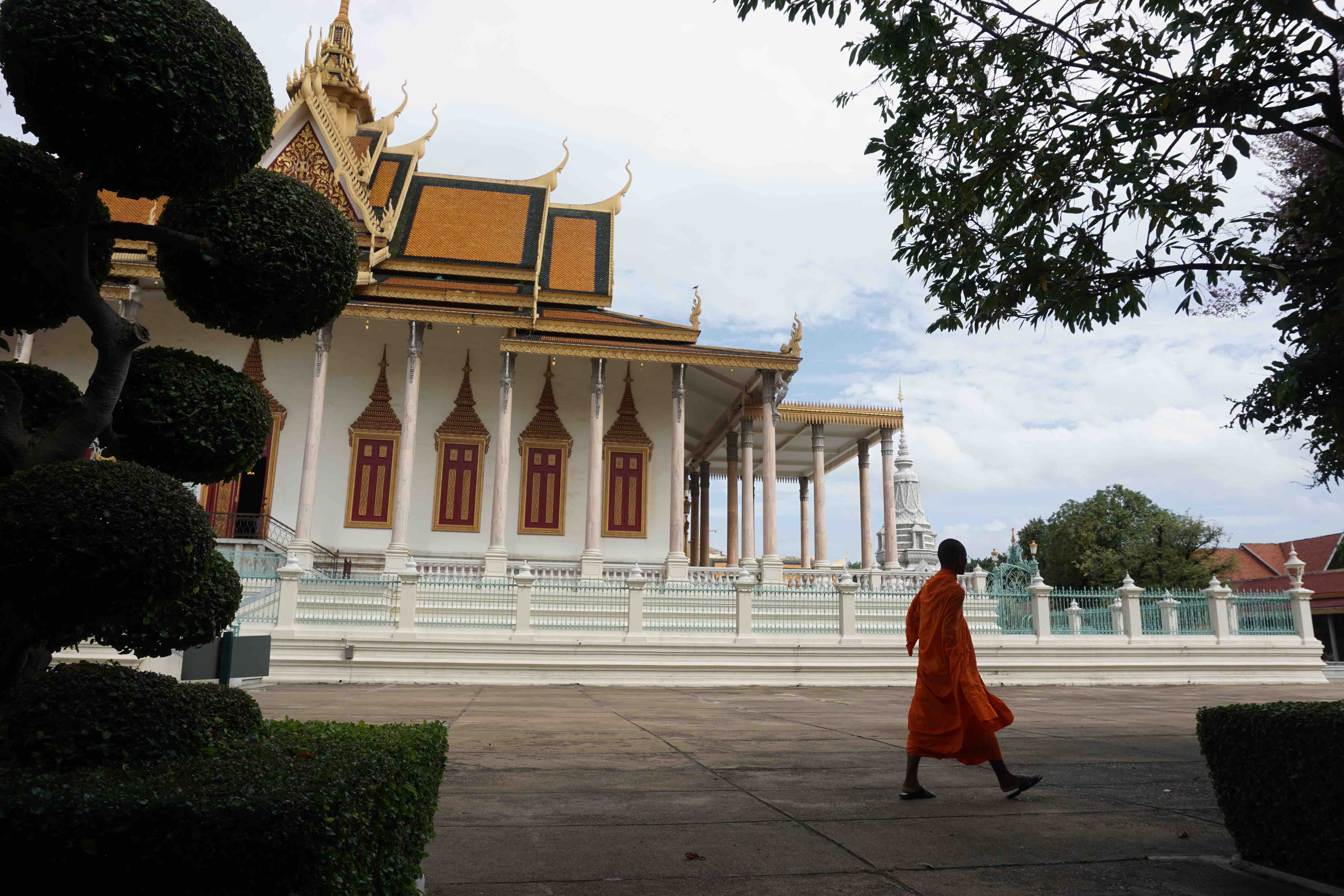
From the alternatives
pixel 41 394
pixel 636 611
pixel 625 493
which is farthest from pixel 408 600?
pixel 41 394

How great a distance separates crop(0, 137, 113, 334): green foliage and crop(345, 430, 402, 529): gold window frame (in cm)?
1516

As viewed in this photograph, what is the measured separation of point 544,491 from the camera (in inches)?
752

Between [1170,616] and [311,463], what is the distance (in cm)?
1544

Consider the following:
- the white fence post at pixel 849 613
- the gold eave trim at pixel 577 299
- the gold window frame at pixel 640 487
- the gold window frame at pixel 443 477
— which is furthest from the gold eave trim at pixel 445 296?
the white fence post at pixel 849 613

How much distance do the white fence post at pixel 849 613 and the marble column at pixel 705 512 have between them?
477 inches

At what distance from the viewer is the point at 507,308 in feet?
60.4

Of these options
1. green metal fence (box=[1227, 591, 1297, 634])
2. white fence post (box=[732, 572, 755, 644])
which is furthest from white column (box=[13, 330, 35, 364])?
green metal fence (box=[1227, 591, 1297, 634])

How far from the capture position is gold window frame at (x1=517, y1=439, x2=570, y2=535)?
61.9ft

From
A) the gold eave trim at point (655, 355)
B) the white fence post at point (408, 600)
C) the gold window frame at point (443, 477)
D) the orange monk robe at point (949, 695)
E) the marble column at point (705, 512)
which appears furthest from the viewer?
the marble column at point (705, 512)

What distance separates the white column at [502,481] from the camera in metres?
16.8

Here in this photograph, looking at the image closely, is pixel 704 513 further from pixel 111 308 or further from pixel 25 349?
pixel 111 308

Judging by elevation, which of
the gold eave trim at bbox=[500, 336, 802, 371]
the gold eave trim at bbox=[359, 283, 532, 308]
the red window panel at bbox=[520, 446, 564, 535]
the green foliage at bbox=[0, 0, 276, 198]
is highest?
the gold eave trim at bbox=[359, 283, 532, 308]

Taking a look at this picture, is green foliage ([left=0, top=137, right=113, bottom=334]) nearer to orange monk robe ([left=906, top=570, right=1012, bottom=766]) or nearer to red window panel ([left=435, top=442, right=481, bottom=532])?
orange monk robe ([left=906, top=570, right=1012, bottom=766])

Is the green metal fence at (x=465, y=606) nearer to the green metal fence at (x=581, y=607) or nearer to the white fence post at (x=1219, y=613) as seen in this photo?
the green metal fence at (x=581, y=607)
